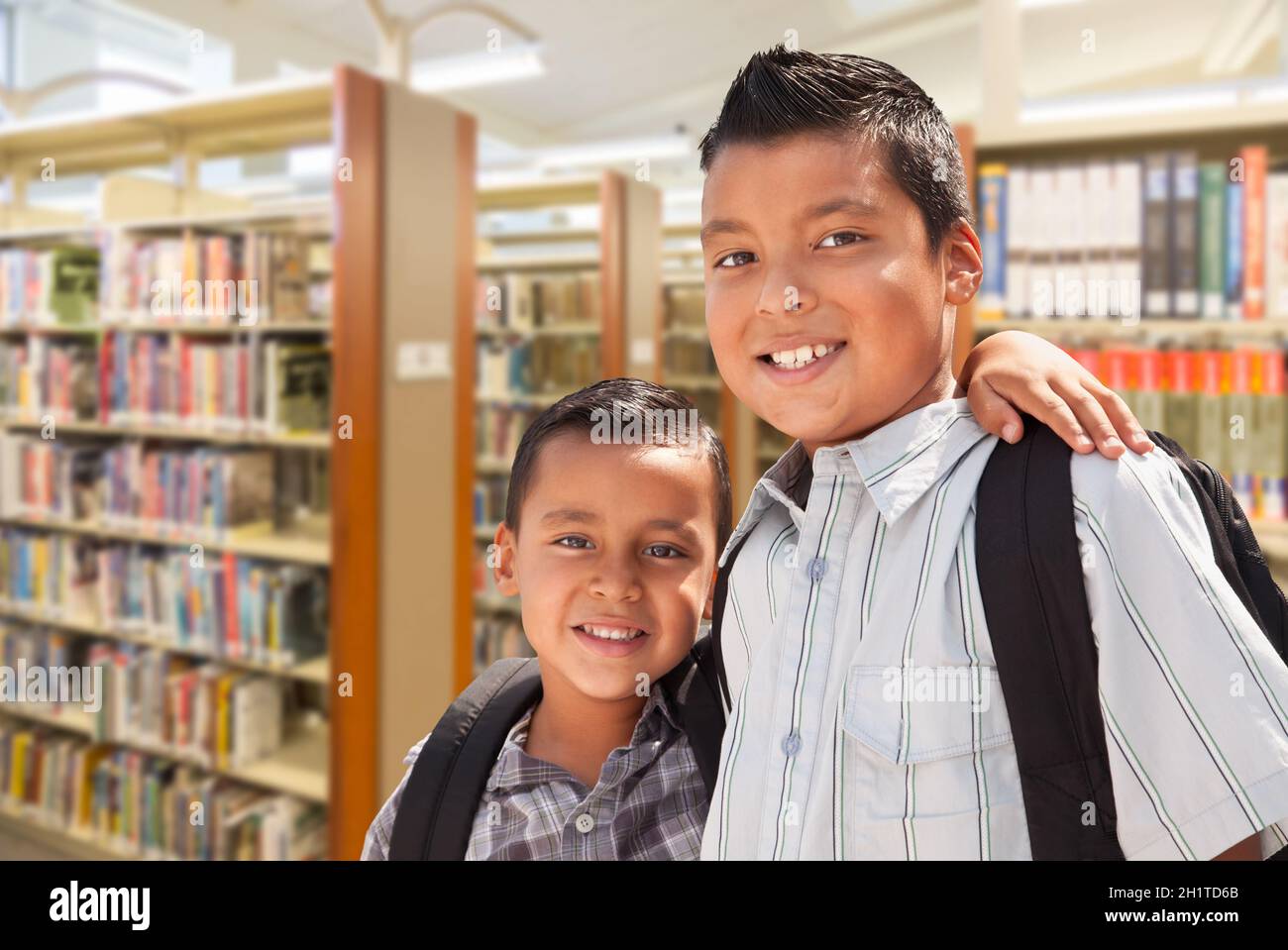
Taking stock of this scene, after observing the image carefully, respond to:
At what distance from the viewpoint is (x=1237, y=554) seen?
23.8 inches

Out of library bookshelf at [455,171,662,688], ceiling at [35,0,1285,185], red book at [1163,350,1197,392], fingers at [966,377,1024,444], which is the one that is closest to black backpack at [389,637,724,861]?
fingers at [966,377,1024,444]

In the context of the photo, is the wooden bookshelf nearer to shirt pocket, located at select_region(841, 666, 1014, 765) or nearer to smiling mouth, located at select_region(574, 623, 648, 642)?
smiling mouth, located at select_region(574, 623, 648, 642)

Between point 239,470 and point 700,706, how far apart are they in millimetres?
2471

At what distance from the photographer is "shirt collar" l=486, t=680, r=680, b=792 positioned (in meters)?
0.83

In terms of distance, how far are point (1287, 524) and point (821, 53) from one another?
2.00 metres

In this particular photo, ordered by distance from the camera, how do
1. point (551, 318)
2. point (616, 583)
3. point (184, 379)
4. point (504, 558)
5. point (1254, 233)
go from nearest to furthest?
1. point (616, 583)
2. point (504, 558)
3. point (1254, 233)
4. point (184, 379)
5. point (551, 318)

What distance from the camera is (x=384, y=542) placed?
2592 mm

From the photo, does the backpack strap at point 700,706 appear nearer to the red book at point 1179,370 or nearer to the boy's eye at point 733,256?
the boy's eye at point 733,256

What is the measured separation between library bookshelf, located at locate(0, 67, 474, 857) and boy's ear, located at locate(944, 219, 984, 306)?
6.67 ft

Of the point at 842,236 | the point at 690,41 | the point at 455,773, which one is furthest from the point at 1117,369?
the point at 690,41

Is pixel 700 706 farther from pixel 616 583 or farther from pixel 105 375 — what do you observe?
pixel 105 375

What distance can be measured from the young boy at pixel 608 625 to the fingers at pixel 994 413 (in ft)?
0.29
